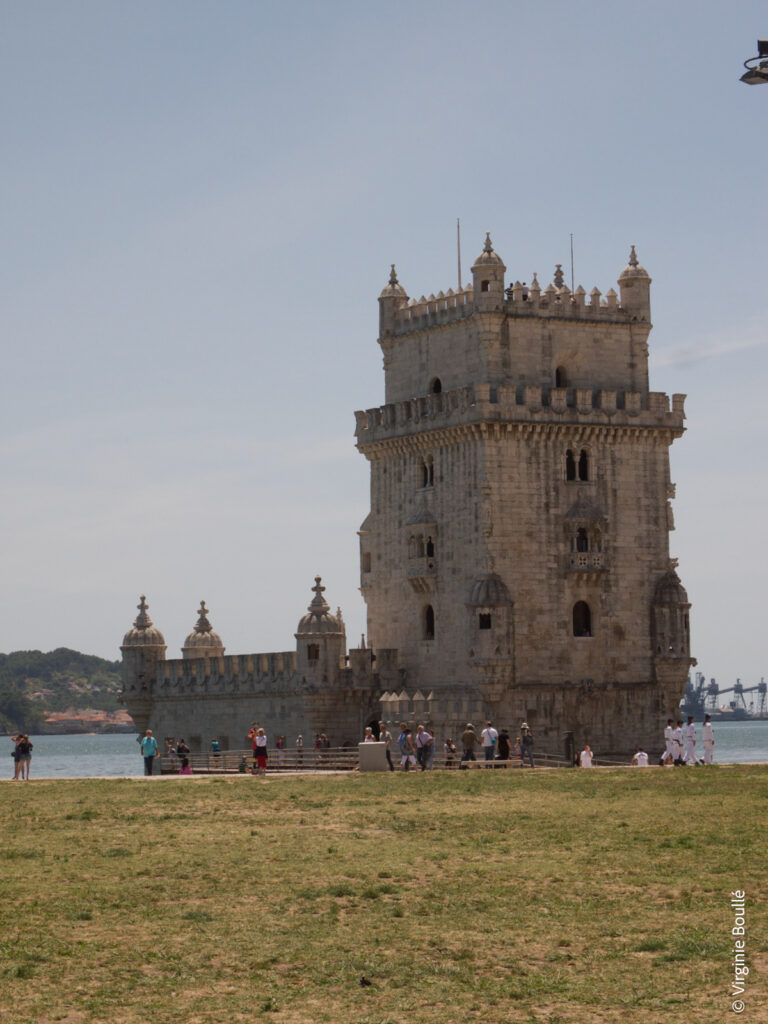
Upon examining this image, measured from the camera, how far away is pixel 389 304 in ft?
254

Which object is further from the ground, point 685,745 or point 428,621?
point 428,621

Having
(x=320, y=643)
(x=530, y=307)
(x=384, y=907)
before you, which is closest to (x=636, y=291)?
(x=530, y=307)

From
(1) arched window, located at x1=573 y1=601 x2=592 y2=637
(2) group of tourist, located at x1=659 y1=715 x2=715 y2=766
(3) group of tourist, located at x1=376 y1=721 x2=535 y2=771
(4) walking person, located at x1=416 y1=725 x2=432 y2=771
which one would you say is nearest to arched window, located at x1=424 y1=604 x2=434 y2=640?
(1) arched window, located at x1=573 y1=601 x2=592 y2=637

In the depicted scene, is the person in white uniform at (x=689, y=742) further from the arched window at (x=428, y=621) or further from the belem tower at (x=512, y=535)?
the arched window at (x=428, y=621)

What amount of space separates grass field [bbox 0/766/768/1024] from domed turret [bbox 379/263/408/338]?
33429 millimetres

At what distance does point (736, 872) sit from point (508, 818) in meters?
8.98

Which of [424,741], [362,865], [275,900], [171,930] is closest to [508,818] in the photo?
[362,865]

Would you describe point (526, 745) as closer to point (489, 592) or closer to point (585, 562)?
point (489, 592)

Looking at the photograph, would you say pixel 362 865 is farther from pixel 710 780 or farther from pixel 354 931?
pixel 710 780

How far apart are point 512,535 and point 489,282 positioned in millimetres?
9566

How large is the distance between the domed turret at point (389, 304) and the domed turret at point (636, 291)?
8.85 meters

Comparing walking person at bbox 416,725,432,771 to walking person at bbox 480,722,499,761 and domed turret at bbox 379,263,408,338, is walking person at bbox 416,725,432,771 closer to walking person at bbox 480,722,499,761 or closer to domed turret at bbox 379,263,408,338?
walking person at bbox 480,722,499,761

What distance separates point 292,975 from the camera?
2714 cm

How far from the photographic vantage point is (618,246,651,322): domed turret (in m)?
75.3
